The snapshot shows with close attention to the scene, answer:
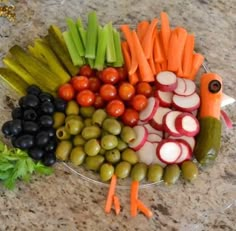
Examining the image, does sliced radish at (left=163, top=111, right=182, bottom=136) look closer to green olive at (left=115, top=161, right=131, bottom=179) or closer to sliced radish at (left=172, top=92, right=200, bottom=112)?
sliced radish at (left=172, top=92, right=200, bottom=112)

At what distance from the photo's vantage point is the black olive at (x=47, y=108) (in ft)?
4.36

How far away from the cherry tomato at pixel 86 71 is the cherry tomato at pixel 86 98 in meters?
0.08

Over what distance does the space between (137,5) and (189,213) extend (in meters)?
0.77

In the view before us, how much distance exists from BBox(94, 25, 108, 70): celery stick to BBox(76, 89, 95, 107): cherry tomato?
0.35 feet

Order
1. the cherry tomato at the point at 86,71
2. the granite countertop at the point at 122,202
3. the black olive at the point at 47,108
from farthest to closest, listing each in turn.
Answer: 1. the cherry tomato at the point at 86,71
2. the black olive at the point at 47,108
3. the granite countertop at the point at 122,202

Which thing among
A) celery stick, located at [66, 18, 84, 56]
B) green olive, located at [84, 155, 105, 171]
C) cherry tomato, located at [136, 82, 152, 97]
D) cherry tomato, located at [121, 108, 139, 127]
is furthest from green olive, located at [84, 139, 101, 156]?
celery stick, located at [66, 18, 84, 56]

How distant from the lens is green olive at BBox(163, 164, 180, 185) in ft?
4.14

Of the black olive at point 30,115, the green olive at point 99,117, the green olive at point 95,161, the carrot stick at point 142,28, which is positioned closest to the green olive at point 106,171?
the green olive at point 95,161

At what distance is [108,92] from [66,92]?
12 cm

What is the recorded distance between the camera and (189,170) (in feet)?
4.17

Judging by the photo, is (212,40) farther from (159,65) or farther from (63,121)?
(63,121)

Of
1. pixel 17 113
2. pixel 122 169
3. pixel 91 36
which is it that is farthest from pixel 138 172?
pixel 91 36

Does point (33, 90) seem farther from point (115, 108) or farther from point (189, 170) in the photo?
point (189, 170)

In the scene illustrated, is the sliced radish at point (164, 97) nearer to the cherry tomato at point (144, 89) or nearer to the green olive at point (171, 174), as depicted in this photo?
the cherry tomato at point (144, 89)
